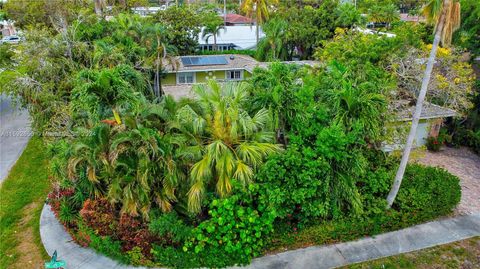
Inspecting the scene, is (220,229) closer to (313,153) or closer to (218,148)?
(218,148)

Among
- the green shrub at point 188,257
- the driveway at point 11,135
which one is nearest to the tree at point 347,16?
the driveway at point 11,135

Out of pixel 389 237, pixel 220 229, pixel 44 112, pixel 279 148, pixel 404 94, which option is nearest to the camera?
pixel 220 229

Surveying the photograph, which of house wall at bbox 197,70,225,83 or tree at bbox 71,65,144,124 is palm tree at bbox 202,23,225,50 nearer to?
house wall at bbox 197,70,225,83

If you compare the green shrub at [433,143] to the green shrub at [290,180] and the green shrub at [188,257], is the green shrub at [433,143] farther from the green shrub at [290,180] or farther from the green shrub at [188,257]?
the green shrub at [188,257]

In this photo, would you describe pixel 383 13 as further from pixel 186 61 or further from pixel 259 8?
pixel 186 61

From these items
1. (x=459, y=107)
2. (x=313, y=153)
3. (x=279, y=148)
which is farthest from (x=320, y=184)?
(x=459, y=107)

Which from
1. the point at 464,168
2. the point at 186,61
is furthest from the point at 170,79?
the point at 464,168

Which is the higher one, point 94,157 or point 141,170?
point 94,157

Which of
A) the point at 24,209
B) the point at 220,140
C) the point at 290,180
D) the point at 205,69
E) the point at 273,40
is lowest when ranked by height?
the point at 24,209
